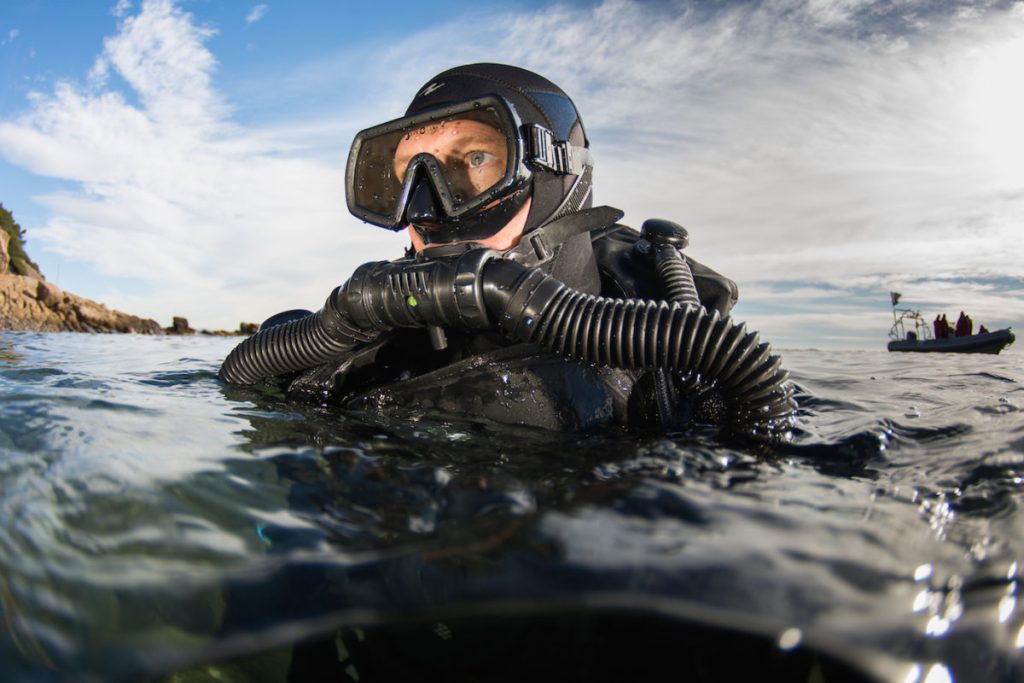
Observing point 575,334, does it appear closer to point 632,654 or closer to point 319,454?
point 319,454

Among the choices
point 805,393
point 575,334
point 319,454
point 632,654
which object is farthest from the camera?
point 805,393

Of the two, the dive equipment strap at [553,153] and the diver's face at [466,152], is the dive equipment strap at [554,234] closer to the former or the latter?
the dive equipment strap at [553,153]

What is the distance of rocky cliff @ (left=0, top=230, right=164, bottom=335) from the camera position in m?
28.5

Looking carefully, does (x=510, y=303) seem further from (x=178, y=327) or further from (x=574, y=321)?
(x=178, y=327)

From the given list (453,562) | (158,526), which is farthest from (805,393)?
(158,526)

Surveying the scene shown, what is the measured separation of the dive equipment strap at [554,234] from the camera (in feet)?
8.77

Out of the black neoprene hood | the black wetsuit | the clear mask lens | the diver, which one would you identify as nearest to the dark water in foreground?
the diver

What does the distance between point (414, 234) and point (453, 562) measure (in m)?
2.02

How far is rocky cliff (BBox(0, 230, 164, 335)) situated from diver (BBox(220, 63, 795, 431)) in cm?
3369

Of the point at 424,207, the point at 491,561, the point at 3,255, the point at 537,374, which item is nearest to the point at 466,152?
the point at 424,207

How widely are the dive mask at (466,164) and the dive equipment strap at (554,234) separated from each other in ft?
0.49

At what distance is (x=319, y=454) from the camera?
177 cm

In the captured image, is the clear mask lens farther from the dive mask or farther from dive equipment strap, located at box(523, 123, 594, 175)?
dive equipment strap, located at box(523, 123, 594, 175)

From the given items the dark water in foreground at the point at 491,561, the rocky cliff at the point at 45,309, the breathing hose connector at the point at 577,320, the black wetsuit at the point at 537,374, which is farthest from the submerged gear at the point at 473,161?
the rocky cliff at the point at 45,309
